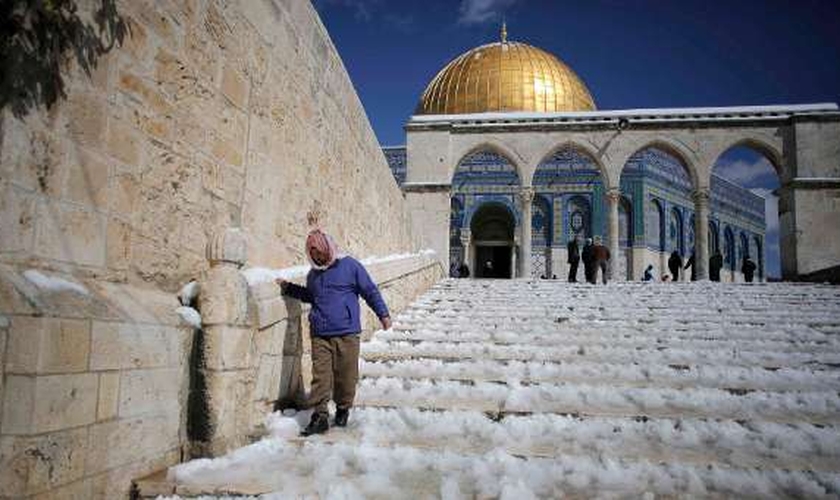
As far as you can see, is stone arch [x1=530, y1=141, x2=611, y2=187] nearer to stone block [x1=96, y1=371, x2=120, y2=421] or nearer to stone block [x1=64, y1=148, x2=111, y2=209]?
stone block [x1=64, y1=148, x2=111, y2=209]

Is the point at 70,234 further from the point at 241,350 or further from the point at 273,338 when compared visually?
the point at 273,338

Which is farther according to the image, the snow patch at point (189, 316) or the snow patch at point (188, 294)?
the snow patch at point (188, 294)

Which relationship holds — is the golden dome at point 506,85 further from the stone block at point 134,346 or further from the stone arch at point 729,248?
the stone block at point 134,346

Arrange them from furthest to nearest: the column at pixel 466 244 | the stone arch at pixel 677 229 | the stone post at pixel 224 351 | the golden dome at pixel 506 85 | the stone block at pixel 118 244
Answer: the stone arch at pixel 677 229 < the column at pixel 466 244 < the golden dome at pixel 506 85 < the stone post at pixel 224 351 < the stone block at pixel 118 244

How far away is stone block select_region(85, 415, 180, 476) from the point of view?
6.27ft

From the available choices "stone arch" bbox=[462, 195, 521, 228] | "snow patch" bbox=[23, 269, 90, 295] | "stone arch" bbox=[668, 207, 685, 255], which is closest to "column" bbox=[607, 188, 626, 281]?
"stone arch" bbox=[462, 195, 521, 228]

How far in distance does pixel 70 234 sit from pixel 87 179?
0.22 m

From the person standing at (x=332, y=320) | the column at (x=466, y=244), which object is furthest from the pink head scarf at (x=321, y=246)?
the column at (x=466, y=244)

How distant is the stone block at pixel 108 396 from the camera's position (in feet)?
6.28

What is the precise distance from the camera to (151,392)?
219 cm

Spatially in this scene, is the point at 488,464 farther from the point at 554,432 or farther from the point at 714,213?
the point at 714,213

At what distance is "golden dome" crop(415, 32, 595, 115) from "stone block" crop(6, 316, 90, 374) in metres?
19.5

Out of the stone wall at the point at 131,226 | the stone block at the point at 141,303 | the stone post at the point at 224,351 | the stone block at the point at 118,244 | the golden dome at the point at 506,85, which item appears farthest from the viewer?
the golden dome at the point at 506,85

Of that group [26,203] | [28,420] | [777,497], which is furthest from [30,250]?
[777,497]
